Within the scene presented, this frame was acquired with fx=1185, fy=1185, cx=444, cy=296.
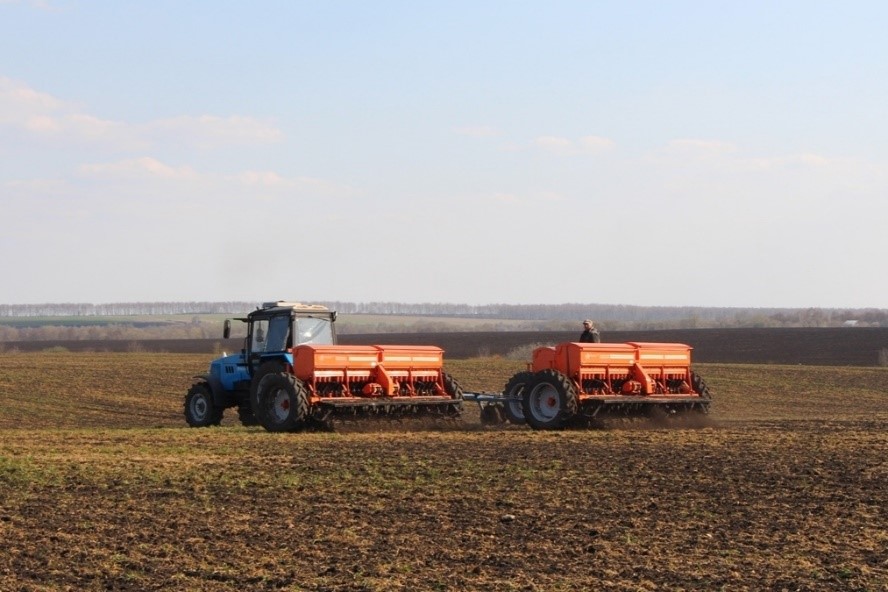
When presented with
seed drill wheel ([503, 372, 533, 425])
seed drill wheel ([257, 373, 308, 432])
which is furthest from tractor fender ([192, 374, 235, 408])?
seed drill wheel ([503, 372, 533, 425])

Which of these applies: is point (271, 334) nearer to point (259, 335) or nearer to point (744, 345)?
point (259, 335)

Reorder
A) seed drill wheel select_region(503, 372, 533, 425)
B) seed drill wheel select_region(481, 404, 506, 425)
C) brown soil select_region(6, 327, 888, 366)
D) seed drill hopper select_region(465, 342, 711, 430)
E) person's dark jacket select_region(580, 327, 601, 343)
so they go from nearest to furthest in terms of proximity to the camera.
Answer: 1. seed drill hopper select_region(465, 342, 711, 430)
2. seed drill wheel select_region(503, 372, 533, 425)
3. person's dark jacket select_region(580, 327, 601, 343)
4. seed drill wheel select_region(481, 404, 506, 425)
5. brown soil select_region(6, 327, 888, 366)

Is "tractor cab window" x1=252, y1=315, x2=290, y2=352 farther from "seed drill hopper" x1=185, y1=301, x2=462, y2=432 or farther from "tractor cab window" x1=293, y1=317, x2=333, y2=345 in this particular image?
"tractor cab window" x1=293, y1=317, x2=333, y2=345

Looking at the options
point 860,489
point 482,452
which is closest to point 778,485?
Result: point 860,489

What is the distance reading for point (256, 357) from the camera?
21.9m

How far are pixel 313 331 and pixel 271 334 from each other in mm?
770

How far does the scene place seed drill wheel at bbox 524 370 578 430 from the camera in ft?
66.1

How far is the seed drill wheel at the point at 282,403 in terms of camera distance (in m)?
19.5

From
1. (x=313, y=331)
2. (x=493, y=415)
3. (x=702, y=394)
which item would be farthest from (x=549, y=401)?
(x=313, y=331)

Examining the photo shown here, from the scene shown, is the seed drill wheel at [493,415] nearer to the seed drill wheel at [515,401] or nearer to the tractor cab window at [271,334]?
the seed drill wheel at [515,401]

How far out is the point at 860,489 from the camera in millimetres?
12477

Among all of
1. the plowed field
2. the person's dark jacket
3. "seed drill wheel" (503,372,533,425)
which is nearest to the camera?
the plowed field

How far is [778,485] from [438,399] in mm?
9066

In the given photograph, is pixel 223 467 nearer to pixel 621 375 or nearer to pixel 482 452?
pixel 482 452
